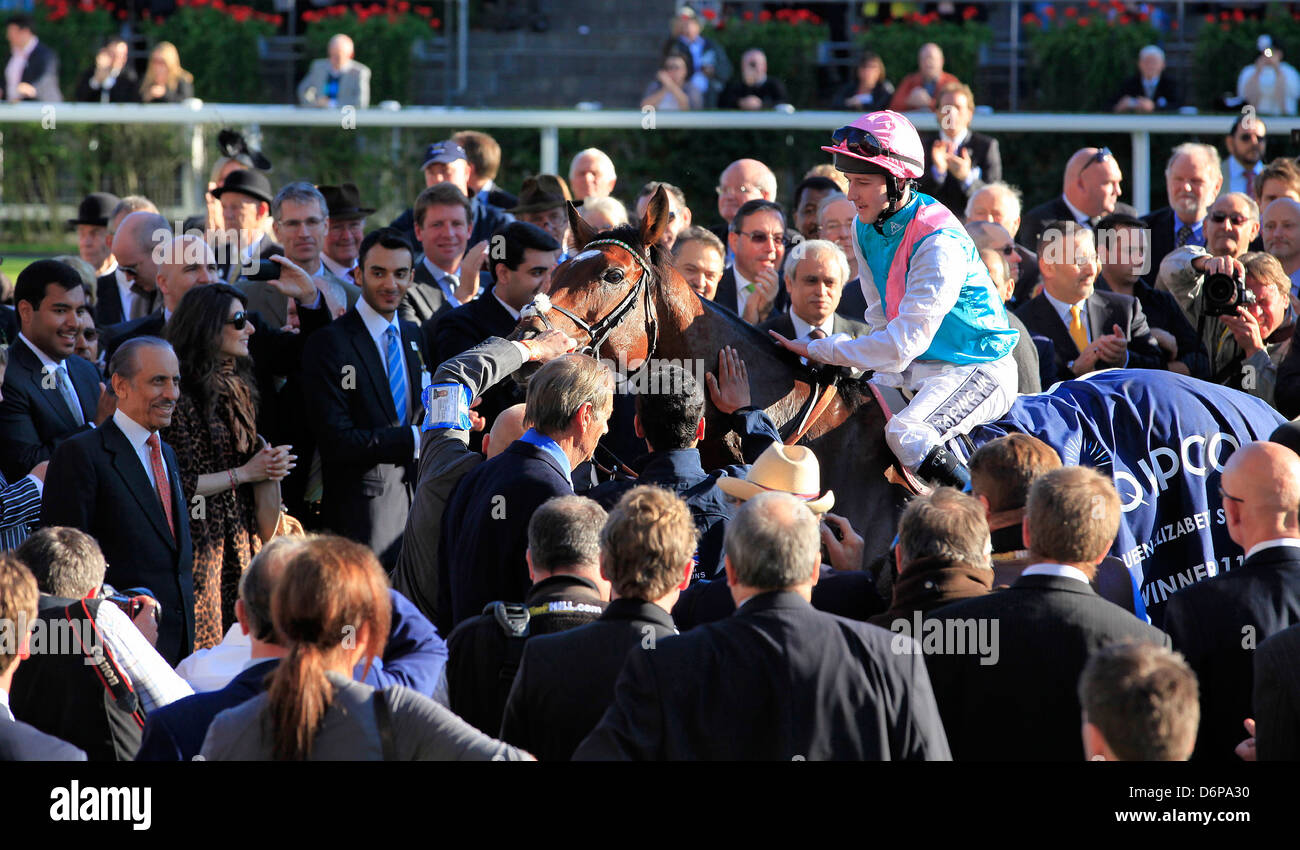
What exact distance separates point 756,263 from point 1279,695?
176 inches

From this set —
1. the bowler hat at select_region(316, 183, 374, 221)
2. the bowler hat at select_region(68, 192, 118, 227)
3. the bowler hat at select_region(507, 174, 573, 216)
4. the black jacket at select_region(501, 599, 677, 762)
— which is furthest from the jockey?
the bowler hat at select_region(68, 192, 118, 227)

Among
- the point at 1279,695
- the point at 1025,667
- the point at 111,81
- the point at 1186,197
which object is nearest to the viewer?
the point at 1279,695

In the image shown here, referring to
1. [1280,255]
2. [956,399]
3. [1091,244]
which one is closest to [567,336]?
[956,399]

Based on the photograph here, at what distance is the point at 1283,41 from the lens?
13.2 metres

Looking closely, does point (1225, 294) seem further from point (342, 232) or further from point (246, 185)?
point (246, 185)

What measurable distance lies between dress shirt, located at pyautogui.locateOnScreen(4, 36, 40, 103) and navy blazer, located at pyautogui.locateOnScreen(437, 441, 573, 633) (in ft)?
34.9

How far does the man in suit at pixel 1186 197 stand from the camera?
26.6 feet

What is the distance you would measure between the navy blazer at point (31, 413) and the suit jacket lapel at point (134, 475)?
54 centimetres

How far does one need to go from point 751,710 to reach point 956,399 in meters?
2.19

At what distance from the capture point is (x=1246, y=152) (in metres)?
9.05

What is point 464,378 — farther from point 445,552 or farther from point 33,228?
point 33,228

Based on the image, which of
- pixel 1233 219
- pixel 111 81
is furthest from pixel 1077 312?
pixel 111 81

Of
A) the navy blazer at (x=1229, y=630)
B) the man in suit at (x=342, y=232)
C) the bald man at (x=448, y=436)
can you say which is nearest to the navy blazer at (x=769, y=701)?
the navy blazer at (x=1229, y=630)

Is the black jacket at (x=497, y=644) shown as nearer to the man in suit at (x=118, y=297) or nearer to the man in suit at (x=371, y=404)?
the man in suit at (x=371, y=404)
